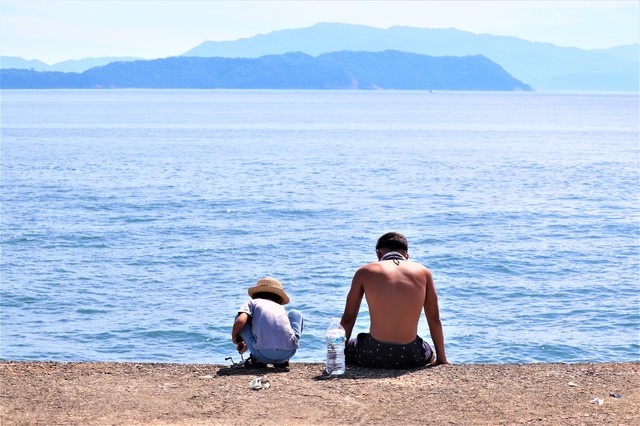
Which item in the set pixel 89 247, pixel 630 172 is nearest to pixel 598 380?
pixel 89 247

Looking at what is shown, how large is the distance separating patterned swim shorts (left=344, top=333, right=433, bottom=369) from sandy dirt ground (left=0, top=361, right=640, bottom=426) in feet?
0.40

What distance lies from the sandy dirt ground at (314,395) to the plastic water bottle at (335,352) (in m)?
0.10

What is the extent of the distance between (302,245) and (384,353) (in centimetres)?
1963

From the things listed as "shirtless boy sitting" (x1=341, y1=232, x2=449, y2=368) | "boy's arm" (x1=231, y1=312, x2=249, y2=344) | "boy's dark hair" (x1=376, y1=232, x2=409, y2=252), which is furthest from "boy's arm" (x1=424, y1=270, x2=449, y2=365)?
"boy's arm" (x1=231, y1=312, x2=249, y2=344)

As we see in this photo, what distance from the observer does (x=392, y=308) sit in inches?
330

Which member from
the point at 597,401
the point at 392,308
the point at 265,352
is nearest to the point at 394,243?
the point at 392,308

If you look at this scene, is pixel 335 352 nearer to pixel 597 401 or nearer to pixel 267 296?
pixel 267 296

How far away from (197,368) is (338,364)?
154 centimetres

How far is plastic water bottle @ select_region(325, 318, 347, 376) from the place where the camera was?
8383 millimetres

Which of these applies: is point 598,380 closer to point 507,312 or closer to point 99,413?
point 99,413

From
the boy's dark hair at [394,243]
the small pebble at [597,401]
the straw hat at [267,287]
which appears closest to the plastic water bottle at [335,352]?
the straw hat at [267,287]

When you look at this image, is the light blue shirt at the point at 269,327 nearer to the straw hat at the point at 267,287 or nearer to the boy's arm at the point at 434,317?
the straw hat at the point at 267,287

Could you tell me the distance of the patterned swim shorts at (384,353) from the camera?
8578 millimetres

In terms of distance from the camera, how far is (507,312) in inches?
822
